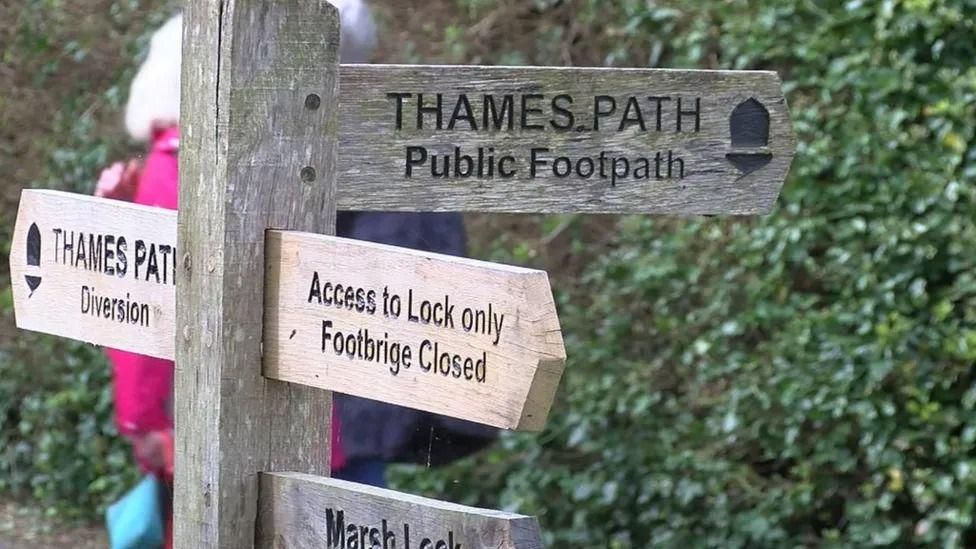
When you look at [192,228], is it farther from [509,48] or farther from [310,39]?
[509,48]

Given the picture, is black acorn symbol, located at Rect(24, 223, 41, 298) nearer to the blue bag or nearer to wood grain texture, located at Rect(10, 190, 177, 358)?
wood grain texture, located at Rect(10, 190, 177, 358)

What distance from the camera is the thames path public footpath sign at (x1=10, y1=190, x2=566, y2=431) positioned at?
1.98m

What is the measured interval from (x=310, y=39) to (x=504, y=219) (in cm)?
389

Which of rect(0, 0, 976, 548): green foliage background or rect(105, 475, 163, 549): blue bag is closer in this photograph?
rect(105, 475, 163, 549): blue bag

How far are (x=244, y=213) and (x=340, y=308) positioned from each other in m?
0.24

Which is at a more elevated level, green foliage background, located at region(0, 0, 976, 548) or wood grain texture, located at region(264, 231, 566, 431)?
wood grain texture, located at region(264, 231, 566, 431)

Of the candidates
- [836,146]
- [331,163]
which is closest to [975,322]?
[836,146]

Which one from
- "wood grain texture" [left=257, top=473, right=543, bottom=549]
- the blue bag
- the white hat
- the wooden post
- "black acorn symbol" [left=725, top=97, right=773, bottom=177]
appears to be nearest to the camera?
"wood grain texture" [left=257, top=473, right=543, bottom=549]

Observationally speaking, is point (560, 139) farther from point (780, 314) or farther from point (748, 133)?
point (780, 314)

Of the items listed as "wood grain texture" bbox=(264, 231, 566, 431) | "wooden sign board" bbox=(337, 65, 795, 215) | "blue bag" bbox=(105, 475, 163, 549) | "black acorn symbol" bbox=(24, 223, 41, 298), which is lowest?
"blue bag" bbox=(105, 475, 163, 549)

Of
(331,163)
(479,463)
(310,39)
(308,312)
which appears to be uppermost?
(310,39)

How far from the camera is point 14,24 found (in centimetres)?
797

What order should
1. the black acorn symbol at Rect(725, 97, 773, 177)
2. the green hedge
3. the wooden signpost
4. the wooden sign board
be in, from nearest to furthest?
the wooden signpost < the wooden sign board < the black acorn symbol at Rect(725, 97, 773, 177) < the green hedge

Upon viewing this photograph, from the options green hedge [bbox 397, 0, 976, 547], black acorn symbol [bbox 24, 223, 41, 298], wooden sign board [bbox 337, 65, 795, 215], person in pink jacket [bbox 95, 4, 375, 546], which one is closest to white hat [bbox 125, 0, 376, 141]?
person in pink jacket [bbox 95, 4, 375, 546]
